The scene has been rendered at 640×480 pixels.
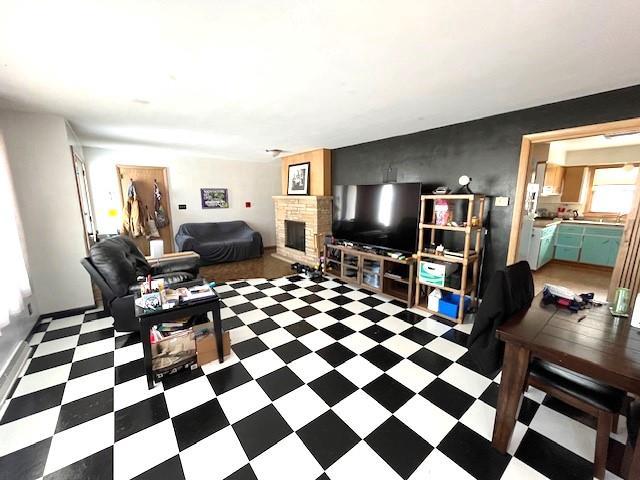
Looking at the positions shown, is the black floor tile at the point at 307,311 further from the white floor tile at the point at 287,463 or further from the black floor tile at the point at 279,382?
the white floor tile at the point at 287,463

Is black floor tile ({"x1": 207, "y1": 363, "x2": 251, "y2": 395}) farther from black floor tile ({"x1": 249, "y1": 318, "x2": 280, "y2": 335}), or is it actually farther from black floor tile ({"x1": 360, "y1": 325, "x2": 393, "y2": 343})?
black floor tile ({"x1": 360, "y1": 325, "x2": 393, "y2": 343})

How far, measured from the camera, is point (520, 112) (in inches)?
99.1

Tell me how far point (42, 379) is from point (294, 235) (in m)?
4.03

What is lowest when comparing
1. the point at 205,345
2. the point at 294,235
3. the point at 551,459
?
the point at 551,459

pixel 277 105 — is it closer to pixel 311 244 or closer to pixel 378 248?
pixel 378 248

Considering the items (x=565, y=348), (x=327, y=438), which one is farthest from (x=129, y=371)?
(x=565, y=348)

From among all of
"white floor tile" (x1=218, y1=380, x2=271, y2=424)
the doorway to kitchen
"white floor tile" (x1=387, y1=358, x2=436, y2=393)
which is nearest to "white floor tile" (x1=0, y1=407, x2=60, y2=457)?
"white floor tile" (x1=218, y1=380, x2=271, y2=424)

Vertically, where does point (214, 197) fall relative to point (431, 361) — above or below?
above

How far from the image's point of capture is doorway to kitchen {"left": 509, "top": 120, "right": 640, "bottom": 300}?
13.0 ft

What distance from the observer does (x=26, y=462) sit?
1311 millimetres

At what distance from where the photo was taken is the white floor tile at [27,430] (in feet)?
4.60

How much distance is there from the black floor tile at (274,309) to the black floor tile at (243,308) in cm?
16

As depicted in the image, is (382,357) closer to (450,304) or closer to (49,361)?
(450,304)

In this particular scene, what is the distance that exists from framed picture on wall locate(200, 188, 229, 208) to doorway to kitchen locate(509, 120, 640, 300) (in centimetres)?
569
